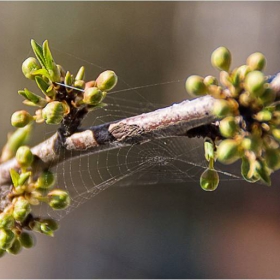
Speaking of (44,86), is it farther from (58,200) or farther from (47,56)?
(58,200)

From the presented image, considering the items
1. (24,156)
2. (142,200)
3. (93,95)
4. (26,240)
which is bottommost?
(142,200)

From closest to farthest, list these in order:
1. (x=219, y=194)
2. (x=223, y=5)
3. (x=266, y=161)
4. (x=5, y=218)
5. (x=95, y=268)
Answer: (x=266, y=161) < (x=5, y=218) < (x=95, y=268) < (x=219, y=194) < (x=223, y=5)

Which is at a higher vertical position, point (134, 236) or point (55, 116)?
point (55, 116)

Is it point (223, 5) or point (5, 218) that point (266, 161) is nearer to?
point (5, 218)

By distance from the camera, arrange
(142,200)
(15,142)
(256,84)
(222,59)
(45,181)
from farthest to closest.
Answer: (142,200), (15,142), (45,181), (222,59), (256,84)

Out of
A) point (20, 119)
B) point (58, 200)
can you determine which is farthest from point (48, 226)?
point (20, 119)

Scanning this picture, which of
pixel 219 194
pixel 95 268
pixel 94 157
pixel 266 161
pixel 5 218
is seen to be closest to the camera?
pixel 266 161

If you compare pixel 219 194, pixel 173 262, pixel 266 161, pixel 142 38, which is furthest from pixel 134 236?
pixel 266 161

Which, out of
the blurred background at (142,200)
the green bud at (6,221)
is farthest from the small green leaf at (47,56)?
the blurred background at (142,200)
